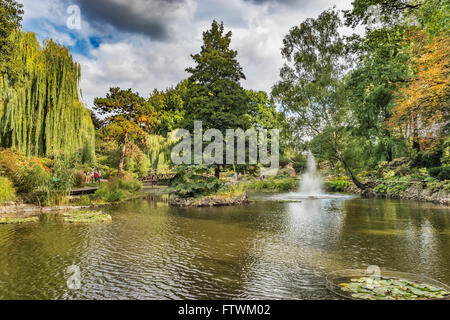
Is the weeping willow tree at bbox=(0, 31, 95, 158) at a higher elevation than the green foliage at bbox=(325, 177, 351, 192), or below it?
higher

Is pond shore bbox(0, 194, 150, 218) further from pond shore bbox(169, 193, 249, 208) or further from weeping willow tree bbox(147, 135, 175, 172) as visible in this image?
weeping willow tree bbox(147, 135, 175, 172)

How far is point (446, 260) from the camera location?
5.46 metres

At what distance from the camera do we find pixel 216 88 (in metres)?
18.6

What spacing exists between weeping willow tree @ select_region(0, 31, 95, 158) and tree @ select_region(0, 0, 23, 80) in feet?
7.79

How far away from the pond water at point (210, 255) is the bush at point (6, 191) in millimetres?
2724

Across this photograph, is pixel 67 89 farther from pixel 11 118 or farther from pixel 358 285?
pixel 358 285

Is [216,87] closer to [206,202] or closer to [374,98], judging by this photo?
[206,202]

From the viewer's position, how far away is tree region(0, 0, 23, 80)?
8818 mm

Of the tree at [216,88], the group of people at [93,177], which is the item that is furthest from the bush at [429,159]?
the group of people at [93,177]

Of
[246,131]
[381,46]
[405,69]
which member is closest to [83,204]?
[246,131]

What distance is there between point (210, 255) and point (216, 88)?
14.2 m

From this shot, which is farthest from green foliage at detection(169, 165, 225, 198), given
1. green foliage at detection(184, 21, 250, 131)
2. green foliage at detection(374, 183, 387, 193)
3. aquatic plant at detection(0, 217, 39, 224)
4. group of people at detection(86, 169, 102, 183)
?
green foliage at detection(374, 183, 387, 193)

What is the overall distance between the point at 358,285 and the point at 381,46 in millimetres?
11259
